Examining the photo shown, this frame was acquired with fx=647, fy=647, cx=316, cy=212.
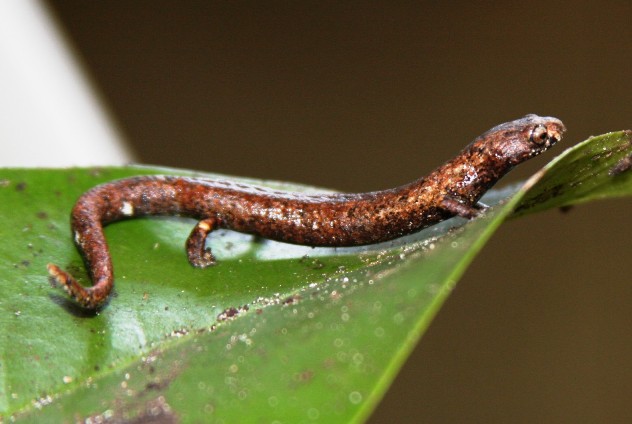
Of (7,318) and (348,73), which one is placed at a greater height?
(7,318)

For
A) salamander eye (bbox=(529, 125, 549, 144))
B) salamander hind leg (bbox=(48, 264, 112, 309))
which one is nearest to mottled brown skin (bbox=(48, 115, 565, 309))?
salamander eye (bbox=(529, 125, 549, 144))

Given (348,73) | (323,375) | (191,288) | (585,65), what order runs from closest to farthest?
1. (323,375)
2. (191,288)
3. (585,65)
4. (348,73)

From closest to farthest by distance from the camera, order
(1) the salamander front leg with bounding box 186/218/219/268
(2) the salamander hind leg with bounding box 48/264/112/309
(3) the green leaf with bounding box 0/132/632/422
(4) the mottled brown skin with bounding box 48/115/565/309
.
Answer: (3) the green leaf with bounding box 0/132/632/422 → (2) the salamander hind leg with bounding box 48/264/112/309 → (1) the salamander front leg with bounding box 186/218/219/268 → (4) the mottled brown skin with bounding box 48/115/565/309

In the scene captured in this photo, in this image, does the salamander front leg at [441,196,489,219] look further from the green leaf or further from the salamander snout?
the salamander snout

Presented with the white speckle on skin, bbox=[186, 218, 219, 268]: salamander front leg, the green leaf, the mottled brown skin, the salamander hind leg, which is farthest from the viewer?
the white speckle on skin

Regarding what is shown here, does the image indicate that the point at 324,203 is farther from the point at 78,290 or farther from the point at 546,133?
the point at 78,290

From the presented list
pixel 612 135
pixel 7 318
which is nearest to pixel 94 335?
pixel 7 318

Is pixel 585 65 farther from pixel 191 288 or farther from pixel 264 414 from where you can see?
pixel 264 414
